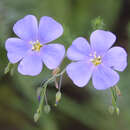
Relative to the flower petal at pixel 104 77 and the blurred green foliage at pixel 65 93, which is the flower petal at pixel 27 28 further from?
the blurred green foliage at pixel 65 93

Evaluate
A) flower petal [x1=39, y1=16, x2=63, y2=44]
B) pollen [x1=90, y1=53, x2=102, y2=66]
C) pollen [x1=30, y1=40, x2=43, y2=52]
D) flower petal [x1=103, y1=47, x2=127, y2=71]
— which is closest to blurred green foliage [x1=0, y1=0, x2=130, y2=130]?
pollen [x1=30, y1=40, x2=43, y2=52]

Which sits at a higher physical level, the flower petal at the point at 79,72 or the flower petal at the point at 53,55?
the flower petal at the point at 53,55

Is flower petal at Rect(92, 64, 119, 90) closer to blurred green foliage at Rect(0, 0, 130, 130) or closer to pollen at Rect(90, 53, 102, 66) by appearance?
pollen at Rect(90, 53, 102, 66)

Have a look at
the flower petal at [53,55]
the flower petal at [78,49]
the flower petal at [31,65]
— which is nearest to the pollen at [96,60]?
the flower petal at [78,49]

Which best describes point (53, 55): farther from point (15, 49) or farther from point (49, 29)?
point (15, 49)

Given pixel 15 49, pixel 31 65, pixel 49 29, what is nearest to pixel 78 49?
pixel 49 29
